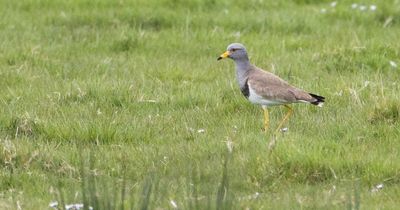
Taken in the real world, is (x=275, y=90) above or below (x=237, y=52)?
below

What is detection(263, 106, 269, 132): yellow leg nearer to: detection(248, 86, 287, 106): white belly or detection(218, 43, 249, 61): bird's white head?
detection(248, 86, 287, 106): white belly

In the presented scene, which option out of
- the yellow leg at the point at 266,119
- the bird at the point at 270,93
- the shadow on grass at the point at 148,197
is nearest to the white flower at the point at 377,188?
the shadow on grass at the point at 148,197

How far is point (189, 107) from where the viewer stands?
31.4ft

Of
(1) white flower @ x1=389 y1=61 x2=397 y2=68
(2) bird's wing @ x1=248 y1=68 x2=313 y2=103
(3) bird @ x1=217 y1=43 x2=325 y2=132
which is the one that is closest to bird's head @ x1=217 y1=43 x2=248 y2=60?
(3) bird @ x1=217 y1=43 x2=325 y2=132

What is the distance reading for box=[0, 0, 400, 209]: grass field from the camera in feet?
23.2

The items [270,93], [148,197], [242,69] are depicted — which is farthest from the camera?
[242,69]

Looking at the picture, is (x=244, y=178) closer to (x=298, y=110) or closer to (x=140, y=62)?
(x=298, y=110)

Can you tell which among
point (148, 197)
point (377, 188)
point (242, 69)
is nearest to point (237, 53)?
point (242, 69)

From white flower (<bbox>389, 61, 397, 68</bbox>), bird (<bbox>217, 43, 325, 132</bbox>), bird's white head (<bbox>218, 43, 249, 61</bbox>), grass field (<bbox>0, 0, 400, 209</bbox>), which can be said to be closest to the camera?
grass field (<bbox>0, 0, 400, 209</bbox>)

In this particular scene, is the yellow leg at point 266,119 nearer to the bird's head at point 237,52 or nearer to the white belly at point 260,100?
the white belly at point 260,100

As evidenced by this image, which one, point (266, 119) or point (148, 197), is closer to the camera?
point (148, 197)

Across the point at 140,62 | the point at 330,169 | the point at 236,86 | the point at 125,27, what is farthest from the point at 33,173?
the point at 125,27

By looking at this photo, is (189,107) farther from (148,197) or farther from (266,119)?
(148,197)

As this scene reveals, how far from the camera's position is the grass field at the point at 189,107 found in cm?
706
